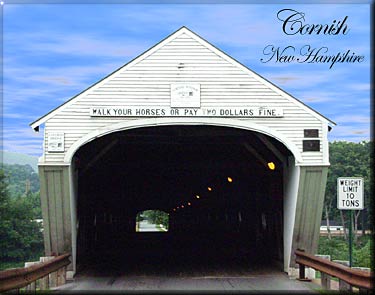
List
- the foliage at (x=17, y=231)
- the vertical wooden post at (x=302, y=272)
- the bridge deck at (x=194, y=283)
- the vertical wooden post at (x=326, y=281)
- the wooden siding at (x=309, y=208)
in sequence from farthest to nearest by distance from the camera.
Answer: the foliage at (x=17, y=231)
the wooden siding at (x=309, y=208)
the vertical wooden post at (x=302, y=272)
the bridge deck at (x=194, y=283)
the vertical wooden post at (x=326, y=281)

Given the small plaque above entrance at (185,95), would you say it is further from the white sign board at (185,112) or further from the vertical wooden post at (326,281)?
the vertical wooden post at (326,281)

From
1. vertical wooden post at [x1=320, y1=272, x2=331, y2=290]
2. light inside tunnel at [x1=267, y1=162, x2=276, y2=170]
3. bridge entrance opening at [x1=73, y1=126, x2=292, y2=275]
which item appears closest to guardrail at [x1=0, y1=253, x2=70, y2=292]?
bridge entrance opening at [x1=73, y1=126, x2=292, y2=275]

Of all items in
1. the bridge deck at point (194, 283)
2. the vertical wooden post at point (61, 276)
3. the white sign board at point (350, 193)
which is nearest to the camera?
the bridge deck at point (194, 283)

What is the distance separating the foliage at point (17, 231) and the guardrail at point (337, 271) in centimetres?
6212

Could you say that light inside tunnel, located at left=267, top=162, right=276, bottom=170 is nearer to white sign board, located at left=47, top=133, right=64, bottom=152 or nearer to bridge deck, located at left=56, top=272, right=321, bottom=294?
bridge deck, located at left=56, top=272, right=321, bottom=294

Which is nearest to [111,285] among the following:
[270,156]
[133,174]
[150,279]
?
[150,279]

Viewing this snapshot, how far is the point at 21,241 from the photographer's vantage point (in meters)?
77.0

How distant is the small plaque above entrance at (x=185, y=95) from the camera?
1580 cm

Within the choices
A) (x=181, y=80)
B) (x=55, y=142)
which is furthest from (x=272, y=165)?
(x=55, y=142)

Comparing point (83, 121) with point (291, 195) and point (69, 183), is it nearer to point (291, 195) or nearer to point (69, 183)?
point (69, 183)

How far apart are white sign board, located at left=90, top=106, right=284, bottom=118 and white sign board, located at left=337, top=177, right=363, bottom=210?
8.44ft

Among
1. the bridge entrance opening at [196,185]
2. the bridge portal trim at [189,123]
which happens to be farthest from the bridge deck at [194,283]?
the bridge portal trim at [189,123]

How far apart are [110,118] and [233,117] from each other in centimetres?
290

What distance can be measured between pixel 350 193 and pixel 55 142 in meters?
6.79
